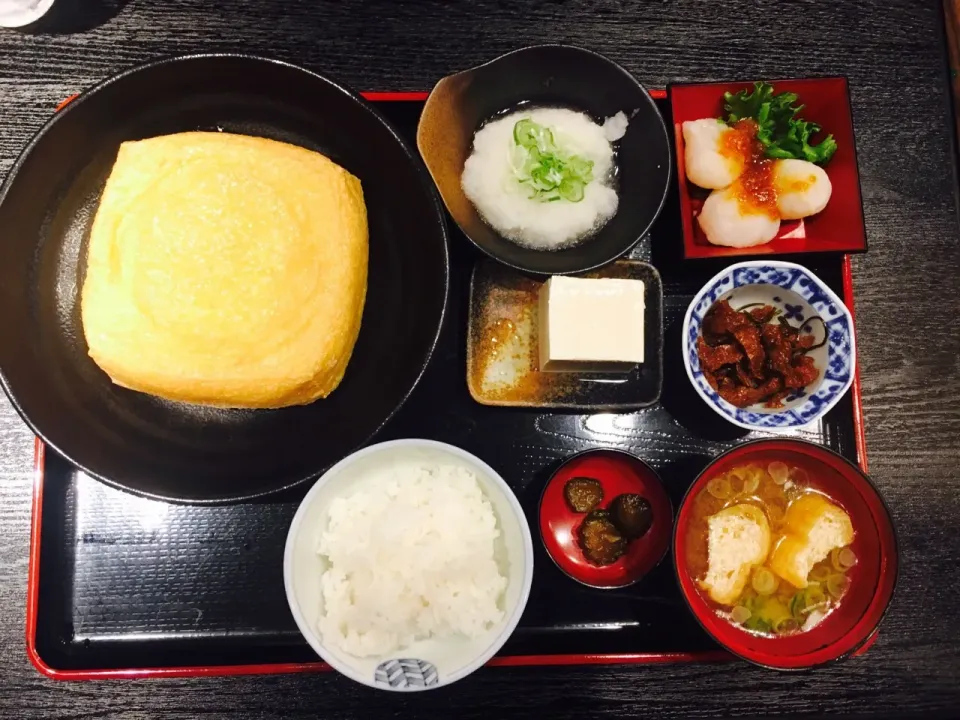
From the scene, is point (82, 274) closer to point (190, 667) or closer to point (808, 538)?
point (190, 667)

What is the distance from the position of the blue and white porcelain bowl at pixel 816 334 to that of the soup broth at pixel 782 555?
0.55ft

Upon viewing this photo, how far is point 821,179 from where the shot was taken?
7.25ft

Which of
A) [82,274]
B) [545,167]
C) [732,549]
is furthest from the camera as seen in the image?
[545,167]

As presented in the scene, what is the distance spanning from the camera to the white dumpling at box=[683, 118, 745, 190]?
2197 mm

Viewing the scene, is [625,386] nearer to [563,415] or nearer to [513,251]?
[563,415]

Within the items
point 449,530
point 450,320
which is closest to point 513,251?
point 450,320

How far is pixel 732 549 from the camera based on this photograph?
2.05 metres

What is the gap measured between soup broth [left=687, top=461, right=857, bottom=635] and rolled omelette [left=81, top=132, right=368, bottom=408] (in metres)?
1.25

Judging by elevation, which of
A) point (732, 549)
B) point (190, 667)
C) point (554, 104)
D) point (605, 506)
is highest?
point (554, 104)

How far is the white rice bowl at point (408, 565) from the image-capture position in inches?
76.3

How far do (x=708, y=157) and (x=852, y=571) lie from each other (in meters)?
1.40

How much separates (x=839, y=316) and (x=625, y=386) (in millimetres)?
717

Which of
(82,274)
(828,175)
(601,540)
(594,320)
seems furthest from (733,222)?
(82,274)

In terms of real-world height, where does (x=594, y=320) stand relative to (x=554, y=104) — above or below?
below
